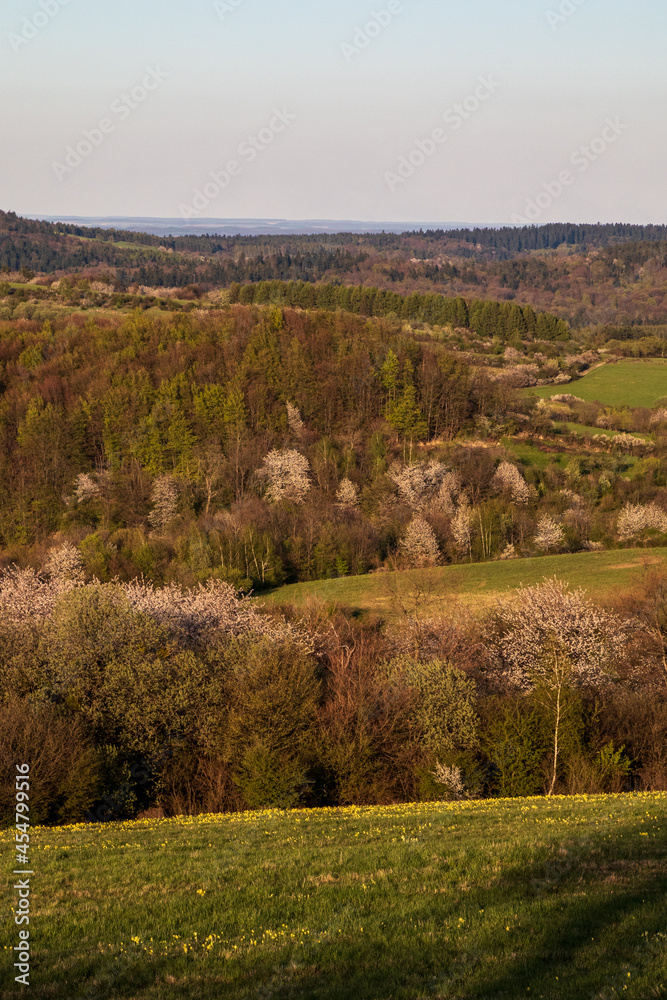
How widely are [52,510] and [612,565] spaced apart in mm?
57147

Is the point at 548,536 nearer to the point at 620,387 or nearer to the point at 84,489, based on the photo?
the point at 84,489

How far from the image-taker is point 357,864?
13336 mm

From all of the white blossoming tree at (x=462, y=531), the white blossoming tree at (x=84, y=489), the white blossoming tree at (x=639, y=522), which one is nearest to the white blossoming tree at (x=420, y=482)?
the white blossoming tree at (x=462, y=531)

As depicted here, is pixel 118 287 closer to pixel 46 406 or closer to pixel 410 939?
pixel 46 406

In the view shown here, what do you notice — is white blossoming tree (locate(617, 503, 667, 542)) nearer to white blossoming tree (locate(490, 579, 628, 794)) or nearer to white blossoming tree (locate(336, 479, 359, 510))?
white blossoming tree (locate(490, 579, 628, 794))

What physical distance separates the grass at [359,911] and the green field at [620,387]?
308 feet

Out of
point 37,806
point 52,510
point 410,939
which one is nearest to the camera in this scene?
point 410,939

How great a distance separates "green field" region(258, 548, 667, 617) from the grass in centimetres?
3343

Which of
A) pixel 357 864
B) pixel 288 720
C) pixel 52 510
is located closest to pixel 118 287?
pixel 52 510

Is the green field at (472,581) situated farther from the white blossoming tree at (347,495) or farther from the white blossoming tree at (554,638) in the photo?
the white blossoming tree at (347,495)

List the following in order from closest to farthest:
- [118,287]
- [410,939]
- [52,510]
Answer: [410,939]
[52,510]
[118,287]

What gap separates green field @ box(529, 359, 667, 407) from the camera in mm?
103062

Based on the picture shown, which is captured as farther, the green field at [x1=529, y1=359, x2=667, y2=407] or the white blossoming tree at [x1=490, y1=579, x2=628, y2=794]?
the green field at [x1=529, y1=359, x2=667, y2=407]

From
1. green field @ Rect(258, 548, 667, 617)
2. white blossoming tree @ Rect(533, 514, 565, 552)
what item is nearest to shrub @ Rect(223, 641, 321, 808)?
green field @ Rect(258, 548, 667, 617)
